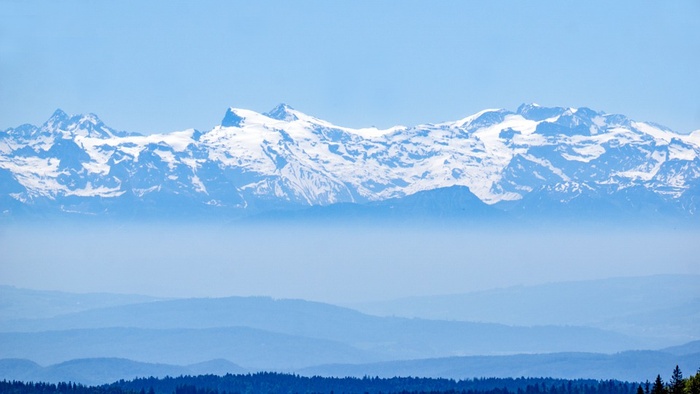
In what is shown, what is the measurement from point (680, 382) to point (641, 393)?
6.51 m

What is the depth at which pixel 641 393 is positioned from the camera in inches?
5079

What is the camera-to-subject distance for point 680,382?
13400cm
